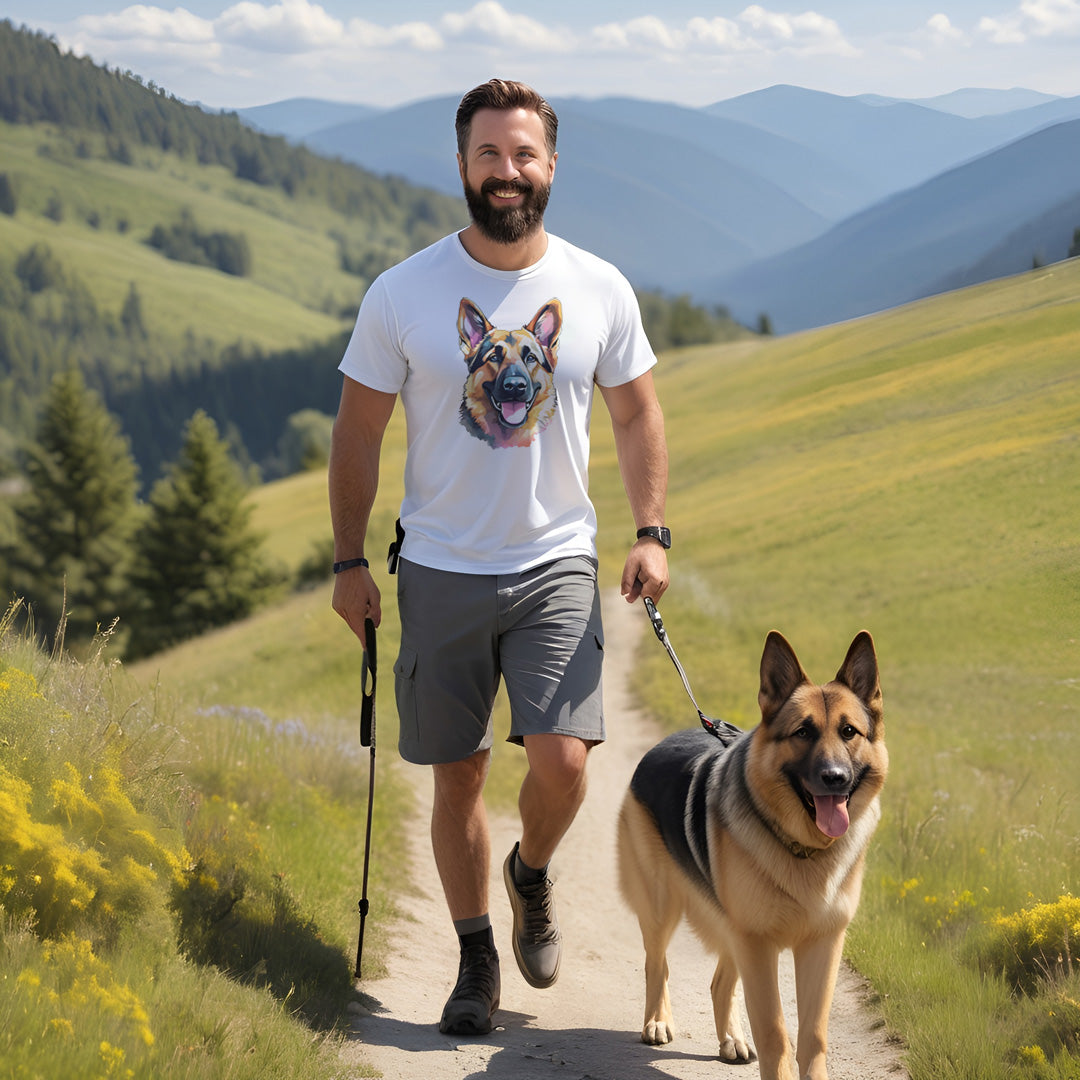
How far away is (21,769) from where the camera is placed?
4.38 metres

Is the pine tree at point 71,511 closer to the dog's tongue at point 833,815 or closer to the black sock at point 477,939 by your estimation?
the black sock at point 477,939

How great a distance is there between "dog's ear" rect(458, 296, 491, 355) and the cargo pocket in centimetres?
124

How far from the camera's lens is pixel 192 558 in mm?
41094

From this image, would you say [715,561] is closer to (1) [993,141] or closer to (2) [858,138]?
(2) [858,138]

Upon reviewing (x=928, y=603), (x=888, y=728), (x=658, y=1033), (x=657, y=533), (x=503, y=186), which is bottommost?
(x=888, y=728)

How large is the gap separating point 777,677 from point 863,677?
29cm

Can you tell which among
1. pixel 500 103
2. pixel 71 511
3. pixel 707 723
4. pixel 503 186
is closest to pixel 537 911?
pixel 707 723

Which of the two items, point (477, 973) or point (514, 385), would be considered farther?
point (477, 973)

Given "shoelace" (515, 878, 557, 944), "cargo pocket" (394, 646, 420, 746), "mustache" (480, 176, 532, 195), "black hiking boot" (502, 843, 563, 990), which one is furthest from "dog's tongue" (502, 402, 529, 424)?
"shoelace" (515, 878, 557, 944)

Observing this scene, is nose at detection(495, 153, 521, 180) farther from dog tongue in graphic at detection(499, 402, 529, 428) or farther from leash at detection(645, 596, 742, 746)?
leash at detection(645, 596, 742, 746)

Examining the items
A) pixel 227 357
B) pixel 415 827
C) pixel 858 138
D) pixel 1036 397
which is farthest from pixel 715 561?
pixel 227 357

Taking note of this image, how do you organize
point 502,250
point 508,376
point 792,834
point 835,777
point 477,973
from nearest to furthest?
1. point 835,777
2. point 792,834
3. point 508,376
4. point 502,250
5. point 477,973

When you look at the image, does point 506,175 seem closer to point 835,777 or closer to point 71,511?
point 835,777

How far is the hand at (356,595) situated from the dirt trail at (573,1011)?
5.36 feet
